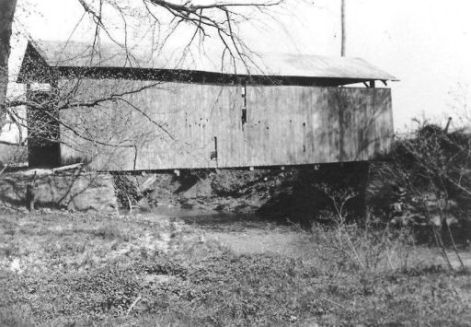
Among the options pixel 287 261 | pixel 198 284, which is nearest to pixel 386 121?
pixel 287 261

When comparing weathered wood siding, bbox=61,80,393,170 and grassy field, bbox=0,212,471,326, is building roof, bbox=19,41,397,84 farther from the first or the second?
grassy field, bbox=0,212,471,326

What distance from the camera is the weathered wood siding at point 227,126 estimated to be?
1380cm

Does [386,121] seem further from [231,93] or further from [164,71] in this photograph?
[164,71]

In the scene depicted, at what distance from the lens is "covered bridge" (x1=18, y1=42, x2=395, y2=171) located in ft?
44.1

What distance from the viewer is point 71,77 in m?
12.2

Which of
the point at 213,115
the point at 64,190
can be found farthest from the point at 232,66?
the point at 64,190

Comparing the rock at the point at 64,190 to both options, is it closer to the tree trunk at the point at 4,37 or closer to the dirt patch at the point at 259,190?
the dirt patch at the point at 259,190

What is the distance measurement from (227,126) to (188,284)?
844cm

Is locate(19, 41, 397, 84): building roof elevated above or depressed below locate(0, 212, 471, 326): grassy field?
above

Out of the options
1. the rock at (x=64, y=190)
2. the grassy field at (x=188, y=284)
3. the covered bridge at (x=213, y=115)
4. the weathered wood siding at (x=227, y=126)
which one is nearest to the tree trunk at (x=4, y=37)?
the grassy field at (x=188, y=284)

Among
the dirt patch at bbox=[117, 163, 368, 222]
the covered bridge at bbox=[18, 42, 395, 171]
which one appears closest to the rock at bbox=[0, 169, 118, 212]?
the covered bridge at bbox=[18, 42, 395, 171]

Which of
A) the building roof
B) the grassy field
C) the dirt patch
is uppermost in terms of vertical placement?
the building roof

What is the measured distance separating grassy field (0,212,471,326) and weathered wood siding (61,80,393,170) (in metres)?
3.15

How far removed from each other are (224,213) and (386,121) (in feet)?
23.3
